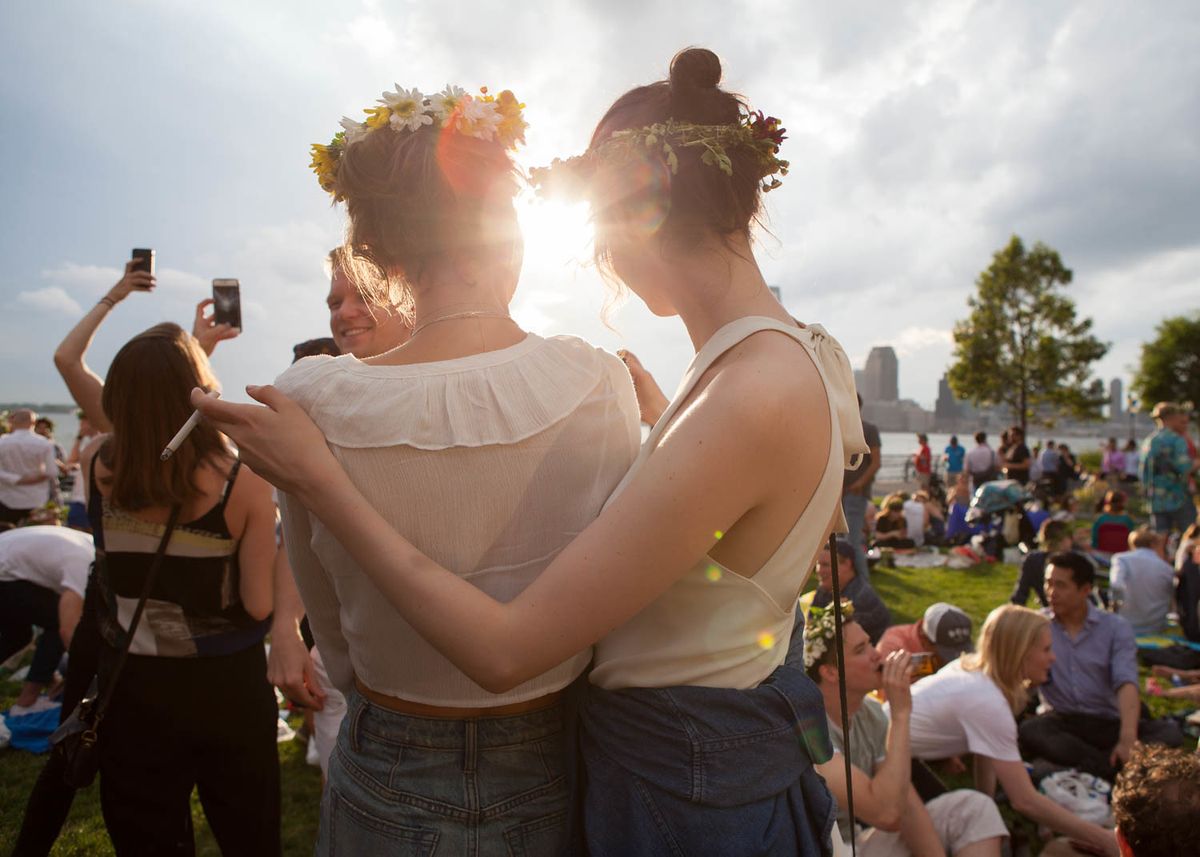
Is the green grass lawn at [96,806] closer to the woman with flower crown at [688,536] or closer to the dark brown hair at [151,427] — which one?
the dark brown hair at [151,427]

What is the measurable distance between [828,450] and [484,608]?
1.92 feet

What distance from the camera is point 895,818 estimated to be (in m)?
3.12

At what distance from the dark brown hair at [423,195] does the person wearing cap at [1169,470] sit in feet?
38.0

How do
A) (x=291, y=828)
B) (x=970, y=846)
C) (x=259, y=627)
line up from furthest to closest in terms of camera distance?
(x=291, y=828), (x=970, y=846), (x=259, y=627)

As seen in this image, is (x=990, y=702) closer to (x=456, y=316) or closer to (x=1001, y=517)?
(x=456, y=316)

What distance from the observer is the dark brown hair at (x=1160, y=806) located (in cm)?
268

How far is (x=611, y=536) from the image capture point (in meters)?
1.05

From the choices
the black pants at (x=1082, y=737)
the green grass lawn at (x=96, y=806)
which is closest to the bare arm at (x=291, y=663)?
the green grass lawn at (x=96, y=806)

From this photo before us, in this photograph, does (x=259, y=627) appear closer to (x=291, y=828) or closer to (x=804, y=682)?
(x=804, y=682)

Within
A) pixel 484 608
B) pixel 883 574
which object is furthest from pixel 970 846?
pixel 883 574

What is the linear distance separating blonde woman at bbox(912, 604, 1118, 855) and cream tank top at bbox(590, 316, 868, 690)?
3614mm

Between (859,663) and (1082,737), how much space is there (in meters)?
2.79

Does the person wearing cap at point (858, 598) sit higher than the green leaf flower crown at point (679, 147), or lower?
lower

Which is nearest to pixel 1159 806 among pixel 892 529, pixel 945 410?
pixel 892 529
